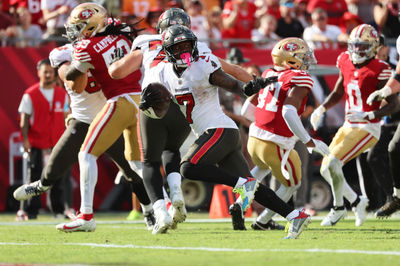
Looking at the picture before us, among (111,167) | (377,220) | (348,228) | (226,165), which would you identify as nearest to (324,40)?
(111,167)

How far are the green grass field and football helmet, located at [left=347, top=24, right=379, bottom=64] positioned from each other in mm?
1725

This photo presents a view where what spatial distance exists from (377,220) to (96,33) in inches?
147

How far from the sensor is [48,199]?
37.9 feet

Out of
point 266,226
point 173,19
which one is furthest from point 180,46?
point 266,226

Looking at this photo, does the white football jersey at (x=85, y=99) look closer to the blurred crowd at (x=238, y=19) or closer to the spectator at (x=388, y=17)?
the blurred crowd at (x=238, y=19)

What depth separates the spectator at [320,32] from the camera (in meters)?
13.7

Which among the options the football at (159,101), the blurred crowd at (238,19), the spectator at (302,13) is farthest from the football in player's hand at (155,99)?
the spectator at (302,13)

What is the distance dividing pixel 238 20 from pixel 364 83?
217 inches

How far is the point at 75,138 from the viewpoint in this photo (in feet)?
Result: 26.6

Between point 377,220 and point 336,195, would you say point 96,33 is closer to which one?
point 336,195

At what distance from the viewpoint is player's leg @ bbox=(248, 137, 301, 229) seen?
305 inches

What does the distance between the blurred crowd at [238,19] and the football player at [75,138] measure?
11.7 ft

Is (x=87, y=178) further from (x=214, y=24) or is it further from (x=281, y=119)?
(x=214, y=24)

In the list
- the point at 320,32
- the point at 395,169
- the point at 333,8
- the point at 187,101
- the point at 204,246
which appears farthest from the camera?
the point at 333,8
